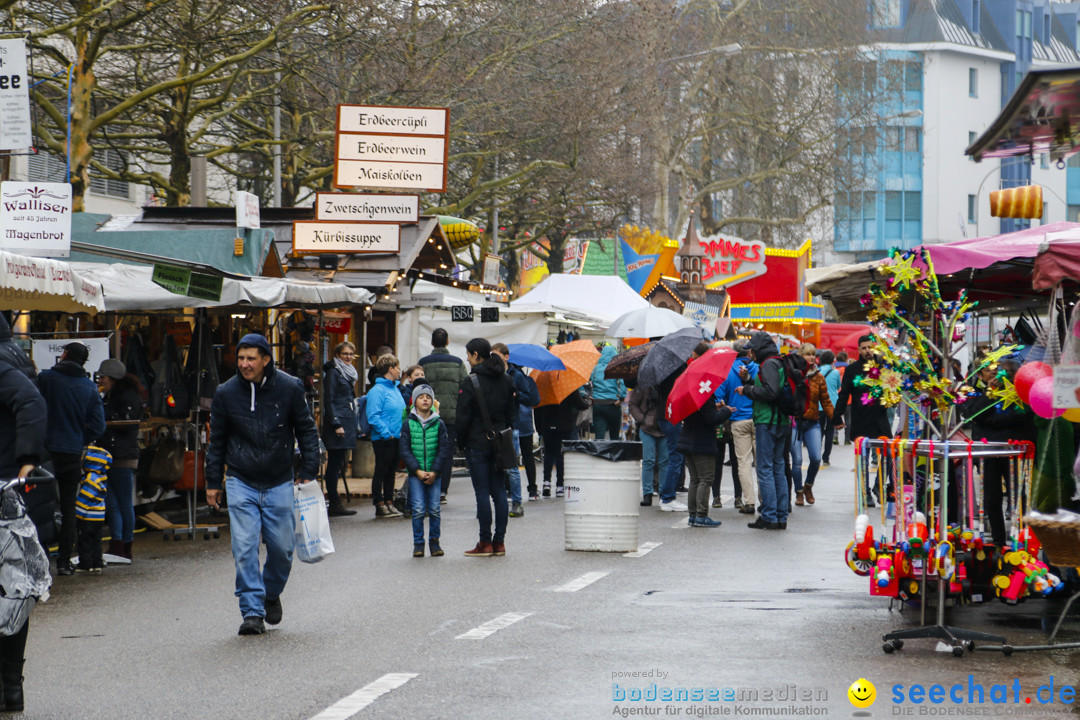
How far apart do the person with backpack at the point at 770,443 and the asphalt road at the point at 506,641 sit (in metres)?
1.68

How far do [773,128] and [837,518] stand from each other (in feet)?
97.5

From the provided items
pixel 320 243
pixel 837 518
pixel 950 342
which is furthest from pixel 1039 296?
pixel 320 243

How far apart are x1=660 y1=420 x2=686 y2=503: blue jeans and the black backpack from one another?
72.2 inches

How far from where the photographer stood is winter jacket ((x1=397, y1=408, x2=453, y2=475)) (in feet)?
42.0

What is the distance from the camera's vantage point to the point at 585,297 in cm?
2892

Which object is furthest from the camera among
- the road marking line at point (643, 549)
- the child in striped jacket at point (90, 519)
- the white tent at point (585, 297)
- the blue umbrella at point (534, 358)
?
the white tent at point (585, 297)

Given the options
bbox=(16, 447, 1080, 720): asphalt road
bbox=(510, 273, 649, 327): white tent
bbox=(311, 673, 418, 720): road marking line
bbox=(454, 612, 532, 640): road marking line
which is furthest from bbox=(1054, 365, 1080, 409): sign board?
bbox=(510, 273, 649, 327): white tent

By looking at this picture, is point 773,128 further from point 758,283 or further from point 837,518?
point 837,518

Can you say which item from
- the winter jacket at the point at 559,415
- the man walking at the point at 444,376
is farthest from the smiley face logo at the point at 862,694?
the winter jacket at the point at 559,415

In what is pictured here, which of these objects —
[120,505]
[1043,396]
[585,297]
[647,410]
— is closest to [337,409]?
[647,410]

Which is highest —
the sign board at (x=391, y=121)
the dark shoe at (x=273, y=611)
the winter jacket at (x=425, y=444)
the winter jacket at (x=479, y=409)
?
the sign board at (x=391, y=121)

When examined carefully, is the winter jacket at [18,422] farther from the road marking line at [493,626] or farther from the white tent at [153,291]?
the white tent at [153,291]

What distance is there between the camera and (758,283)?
4375 centimetres

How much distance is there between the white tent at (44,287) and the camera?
1117cm
